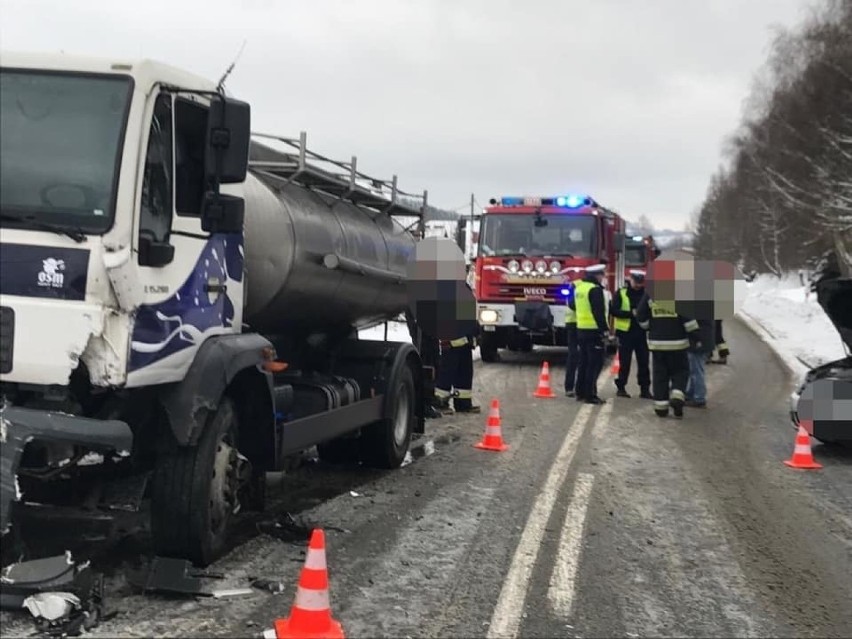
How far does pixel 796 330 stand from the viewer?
1050 inches

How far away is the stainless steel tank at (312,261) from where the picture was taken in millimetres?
5648

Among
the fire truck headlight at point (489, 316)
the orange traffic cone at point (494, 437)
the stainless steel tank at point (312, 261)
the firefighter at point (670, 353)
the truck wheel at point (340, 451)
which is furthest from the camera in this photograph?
the fire truck headlight at point (489, 316)

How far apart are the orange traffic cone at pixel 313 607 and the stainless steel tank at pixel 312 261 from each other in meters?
2.15

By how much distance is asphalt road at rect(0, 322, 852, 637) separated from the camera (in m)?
4.36

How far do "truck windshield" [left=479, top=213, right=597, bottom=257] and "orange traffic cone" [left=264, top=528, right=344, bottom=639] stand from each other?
1253 centimetres

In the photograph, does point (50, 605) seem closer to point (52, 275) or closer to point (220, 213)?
point (52, 275)

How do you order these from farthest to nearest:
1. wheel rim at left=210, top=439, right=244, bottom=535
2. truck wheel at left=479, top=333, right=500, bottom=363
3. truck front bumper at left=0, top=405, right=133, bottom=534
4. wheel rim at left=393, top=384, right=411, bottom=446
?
truck wheel at left=479, top=333, right=500, bottom=363, wheel rim at left=393, top=384, right=411, bottom=446, wheel rim at left=210, top=439, right=244, bottom=535, truck front bumper at left=0, top=405, right=133, bottom=534

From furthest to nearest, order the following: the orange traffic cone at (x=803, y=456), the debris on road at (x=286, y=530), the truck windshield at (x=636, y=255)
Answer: the truck windshield at (x=636, y=255) < the orange traffic cone at (x=803, y=456) < the debris on road at (x=286, y=530)

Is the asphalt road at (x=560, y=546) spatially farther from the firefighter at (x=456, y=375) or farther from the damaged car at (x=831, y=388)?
the firefighter at (x=456, y=375)

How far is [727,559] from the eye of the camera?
5512mm

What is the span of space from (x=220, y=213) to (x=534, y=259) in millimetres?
11655

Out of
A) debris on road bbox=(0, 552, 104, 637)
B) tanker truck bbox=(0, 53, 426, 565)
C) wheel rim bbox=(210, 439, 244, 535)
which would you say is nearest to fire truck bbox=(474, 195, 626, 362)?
tanker truck bbox=(0, 53, 426, 565)

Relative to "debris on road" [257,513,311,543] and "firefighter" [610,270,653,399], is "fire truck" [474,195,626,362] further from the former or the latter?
"debris on road" [257,513,311,543]

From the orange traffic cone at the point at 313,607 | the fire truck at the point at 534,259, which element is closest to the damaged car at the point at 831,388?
the orange traffic cone at the point at 313,607
